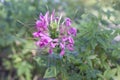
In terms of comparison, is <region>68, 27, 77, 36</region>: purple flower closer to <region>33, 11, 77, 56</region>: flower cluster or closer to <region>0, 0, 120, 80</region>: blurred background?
<region>33, 11, 77, 56</region>: flower cluster

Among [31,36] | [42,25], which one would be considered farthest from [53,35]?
[31,36]

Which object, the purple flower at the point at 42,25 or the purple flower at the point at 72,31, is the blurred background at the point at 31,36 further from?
the purple flower at the point at 42,25

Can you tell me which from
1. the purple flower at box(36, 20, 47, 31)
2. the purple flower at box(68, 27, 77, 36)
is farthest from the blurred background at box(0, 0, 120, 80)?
the purple flower at box(36, 20, 47, 31)

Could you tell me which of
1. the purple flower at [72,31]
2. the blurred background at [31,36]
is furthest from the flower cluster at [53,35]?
the blurred background at [31,36]

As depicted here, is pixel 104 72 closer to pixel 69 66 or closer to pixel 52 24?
pixel 69 66

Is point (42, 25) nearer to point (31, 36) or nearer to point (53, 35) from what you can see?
point (53, 35)

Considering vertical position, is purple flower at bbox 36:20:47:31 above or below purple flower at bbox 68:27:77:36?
above
